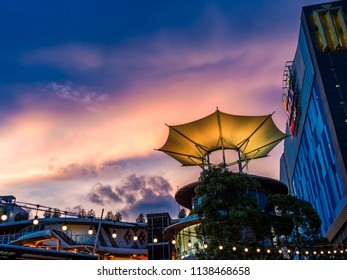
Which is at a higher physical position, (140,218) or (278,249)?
(140,218)

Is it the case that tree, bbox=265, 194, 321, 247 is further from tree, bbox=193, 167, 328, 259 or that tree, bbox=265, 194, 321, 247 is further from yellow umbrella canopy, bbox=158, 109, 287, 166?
yellow umbrella canopy, bbox=158, 109, 287, 166

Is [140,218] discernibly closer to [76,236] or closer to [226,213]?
[76,236]

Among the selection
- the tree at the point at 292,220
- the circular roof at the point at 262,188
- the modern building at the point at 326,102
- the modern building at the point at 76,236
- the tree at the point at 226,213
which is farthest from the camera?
the modern building at the point at 76,236

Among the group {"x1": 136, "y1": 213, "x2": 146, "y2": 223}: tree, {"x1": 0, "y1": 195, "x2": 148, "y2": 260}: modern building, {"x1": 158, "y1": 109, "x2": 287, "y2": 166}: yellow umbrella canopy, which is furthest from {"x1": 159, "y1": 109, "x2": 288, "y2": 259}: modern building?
{"x1": 136, "y1": 213, "x2": 146, "y2": 223}: tree

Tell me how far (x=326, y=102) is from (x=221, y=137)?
10.5m

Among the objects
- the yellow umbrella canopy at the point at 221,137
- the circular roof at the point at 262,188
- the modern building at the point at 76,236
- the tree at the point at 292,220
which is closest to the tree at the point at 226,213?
the tree at the point at 292,220

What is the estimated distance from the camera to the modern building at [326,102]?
35281mm

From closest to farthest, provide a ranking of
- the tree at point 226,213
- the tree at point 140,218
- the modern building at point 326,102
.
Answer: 1. the tree at point 226,213
2. the modern building at point 326,102
3. the tree at point 140,218

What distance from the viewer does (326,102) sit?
119 feet

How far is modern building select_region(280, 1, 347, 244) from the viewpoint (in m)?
35.3

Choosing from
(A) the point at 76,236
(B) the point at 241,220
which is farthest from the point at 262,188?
(A) the point at 76,236

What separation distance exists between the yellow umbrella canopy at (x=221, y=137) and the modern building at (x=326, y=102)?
534 cm

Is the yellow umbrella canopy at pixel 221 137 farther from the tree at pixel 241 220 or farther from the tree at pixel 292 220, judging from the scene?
the tree at pixel 292 220
